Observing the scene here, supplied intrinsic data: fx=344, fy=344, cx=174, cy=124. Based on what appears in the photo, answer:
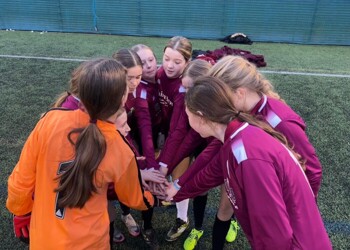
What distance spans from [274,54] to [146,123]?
22.1ft

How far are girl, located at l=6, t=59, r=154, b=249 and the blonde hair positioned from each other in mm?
663

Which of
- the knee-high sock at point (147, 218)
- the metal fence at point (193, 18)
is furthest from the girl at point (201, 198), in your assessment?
the metal fence at point (193, 18)

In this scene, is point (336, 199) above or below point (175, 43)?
below

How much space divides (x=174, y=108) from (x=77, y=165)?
1.15 meters

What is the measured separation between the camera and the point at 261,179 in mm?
1380

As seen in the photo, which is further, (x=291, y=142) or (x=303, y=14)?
(x=303, y=14)

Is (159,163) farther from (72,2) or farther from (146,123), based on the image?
(72,2)

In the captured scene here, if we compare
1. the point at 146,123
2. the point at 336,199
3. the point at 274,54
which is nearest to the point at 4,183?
the point at 146,123

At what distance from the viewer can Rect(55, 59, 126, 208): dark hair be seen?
5.20 feet

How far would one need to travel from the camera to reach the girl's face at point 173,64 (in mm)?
2678

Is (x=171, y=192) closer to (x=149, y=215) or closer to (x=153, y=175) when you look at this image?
(x=153, y=175)

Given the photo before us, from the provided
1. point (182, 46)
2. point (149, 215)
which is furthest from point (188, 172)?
point (182, 46)

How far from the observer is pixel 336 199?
3.31 meters

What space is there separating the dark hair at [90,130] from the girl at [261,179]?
1.32 ft
